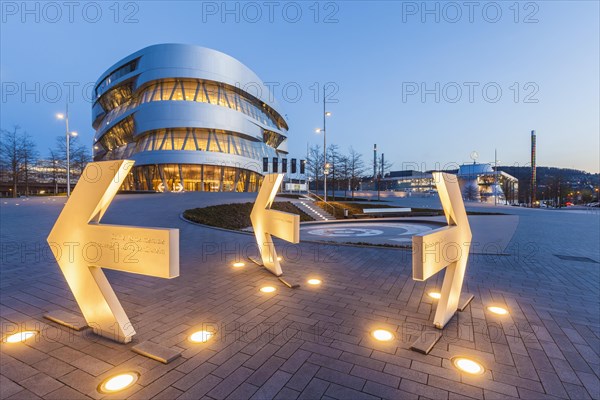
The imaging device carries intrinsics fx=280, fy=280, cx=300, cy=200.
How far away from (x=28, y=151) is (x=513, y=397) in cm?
6603

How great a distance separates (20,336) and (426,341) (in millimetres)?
5755

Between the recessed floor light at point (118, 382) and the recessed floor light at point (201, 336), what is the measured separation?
83 centimetres

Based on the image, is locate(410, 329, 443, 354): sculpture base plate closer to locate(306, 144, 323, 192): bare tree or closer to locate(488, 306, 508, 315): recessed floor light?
locate(488, 306, 508, 315): recessed floor light

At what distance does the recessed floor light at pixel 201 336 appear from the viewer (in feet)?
13.0

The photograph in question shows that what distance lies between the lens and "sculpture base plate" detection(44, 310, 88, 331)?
14.0ft

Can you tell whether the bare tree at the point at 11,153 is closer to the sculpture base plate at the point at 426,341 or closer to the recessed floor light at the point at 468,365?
the sculpture base plate at the point at 426,341

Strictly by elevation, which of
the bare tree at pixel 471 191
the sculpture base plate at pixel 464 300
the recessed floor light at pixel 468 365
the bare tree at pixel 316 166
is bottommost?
the recessed floor light at pixel 468 365

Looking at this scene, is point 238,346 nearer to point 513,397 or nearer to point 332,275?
point 513,397

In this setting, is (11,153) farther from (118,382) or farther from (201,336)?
(118,382)

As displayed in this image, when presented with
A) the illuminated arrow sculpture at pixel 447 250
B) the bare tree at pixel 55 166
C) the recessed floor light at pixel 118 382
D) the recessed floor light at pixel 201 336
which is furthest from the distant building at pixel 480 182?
the bare tree at pixel 55 166

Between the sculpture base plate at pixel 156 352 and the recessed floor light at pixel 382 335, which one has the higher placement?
the sculpture base plate at pixel 156 352

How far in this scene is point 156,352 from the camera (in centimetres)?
359

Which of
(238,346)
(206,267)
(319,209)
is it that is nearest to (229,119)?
(319,209)

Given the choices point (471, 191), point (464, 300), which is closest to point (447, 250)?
point (464, 300)
